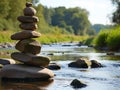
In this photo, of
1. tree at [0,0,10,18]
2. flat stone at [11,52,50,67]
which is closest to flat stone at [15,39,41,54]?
flat stone at [11,52,50,67]

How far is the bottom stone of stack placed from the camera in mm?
25453

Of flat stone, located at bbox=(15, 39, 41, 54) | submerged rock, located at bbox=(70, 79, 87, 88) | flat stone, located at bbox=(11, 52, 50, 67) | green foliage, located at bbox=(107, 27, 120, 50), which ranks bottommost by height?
green foliage, located at bbox=(107, 27, 120, 50)

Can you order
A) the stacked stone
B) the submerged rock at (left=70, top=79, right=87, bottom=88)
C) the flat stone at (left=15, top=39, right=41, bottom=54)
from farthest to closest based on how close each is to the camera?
the flat stone at (left=15, top=39, right=41, bottom=54), the stacked stone, the submerged rock at (left=70, top=79, right=87, bottom=88)

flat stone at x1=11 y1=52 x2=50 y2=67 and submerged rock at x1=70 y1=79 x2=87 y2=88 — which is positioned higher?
flat stone at x1=11 y1=52 x2=50 y2=67

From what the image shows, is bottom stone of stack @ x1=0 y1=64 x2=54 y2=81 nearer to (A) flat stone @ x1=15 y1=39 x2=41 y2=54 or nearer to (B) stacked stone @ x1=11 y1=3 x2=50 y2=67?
(B) stacked stone @ x1=11 y1=3 x2=50 y2=67

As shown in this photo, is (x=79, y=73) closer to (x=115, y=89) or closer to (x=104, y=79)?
(x=104, y=79)

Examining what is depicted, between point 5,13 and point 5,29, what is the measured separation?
5.41 metres

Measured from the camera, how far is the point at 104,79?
88.1 ft

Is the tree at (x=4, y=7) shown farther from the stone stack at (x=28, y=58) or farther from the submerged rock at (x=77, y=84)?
the submerged rock at (x=77, y=84)

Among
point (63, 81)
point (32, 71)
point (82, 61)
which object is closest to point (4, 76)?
point (32, 71)

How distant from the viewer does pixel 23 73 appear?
2544 cm

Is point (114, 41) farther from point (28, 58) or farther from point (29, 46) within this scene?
point (28, 58)

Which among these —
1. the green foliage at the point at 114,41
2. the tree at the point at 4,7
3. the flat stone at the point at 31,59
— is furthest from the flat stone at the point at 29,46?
the tree at the point at 4,7

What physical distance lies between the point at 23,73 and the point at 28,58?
1.08 m
